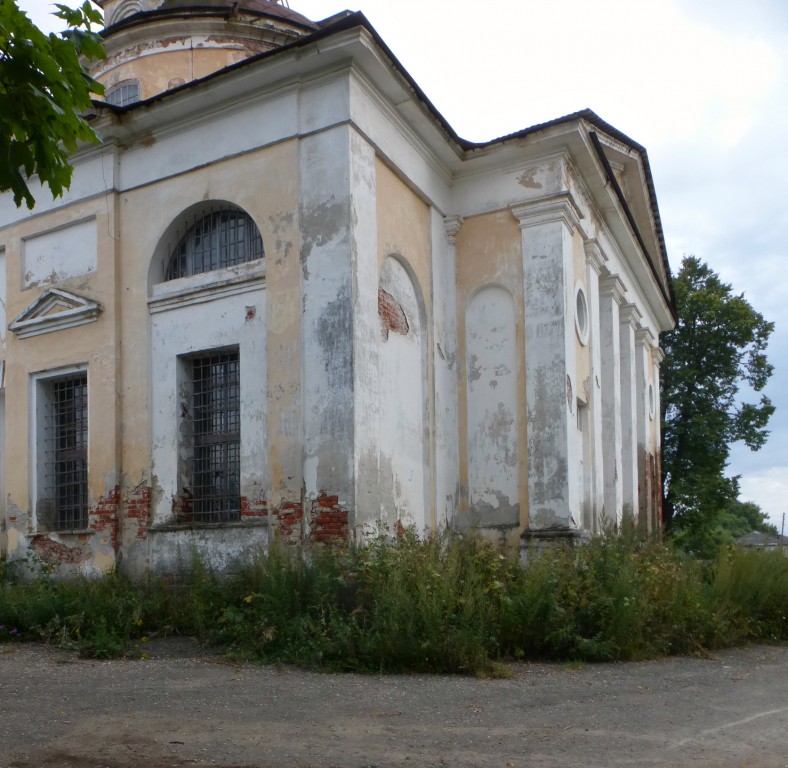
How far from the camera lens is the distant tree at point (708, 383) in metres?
28.1

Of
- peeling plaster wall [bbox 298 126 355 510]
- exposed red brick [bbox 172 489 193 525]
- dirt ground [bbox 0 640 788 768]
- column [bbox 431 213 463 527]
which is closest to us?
dirt ground [bbox 0 640 788 768]

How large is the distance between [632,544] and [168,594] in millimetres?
6143

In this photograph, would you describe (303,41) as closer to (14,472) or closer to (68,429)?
(68,429)

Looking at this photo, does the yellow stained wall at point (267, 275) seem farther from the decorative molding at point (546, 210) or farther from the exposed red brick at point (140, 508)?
the decorative molding at point (546, 210)

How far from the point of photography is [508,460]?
527 inches

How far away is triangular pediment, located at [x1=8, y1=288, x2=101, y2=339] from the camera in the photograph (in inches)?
510

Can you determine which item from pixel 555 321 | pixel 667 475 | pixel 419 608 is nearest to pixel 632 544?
pixel 555 321

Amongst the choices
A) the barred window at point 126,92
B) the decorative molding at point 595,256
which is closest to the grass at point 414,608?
the decorative molding at point 595,256

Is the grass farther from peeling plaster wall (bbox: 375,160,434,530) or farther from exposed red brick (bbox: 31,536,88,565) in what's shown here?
peeling plaster wall (bbox: 375,160,434,530)

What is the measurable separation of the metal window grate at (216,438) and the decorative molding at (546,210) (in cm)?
499

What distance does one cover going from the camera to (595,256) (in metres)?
16.0

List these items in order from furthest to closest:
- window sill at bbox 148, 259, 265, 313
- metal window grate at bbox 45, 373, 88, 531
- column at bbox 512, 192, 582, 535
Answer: metal window grate at bbox 45, 373, 88, 531
column at bbox 512, 192, 582, 535
window sill at bbox 148, 259, 265, 313

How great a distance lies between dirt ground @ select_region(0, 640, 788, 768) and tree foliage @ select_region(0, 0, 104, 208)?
328 cm

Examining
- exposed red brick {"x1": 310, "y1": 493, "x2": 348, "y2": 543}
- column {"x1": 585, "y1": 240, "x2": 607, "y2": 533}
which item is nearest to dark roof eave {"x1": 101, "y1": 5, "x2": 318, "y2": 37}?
column {"x1": 585, "y1": 240, "x2": 607, "y2": 533}
